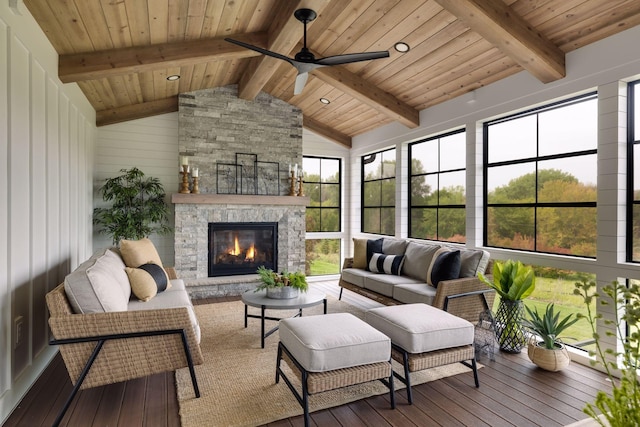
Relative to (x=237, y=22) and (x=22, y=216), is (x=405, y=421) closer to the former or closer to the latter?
(x=22, y=216)

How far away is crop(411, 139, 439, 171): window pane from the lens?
5.46 metres

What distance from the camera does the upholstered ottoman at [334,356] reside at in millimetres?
2248

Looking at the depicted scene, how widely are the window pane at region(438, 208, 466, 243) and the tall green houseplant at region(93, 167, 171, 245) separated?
4.17 metres

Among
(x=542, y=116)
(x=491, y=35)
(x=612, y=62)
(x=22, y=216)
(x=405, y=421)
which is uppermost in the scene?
(x=491, y=35)

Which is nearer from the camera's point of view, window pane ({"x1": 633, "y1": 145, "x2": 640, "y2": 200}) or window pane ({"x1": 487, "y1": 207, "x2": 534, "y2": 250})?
window pane ({"x1": 633, "y1": 145, "x2": 640, "y2": 200})

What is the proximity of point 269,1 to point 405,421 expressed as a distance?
12.0ft

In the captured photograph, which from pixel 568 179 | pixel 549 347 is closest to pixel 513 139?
pixel 568 179

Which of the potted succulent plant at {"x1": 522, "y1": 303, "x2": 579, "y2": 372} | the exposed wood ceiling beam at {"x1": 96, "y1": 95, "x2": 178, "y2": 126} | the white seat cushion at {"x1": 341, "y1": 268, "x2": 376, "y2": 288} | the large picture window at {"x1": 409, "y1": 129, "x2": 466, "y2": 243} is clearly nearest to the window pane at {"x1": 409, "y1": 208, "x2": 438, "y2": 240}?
the large picture window at {"x1": 409, "y1": 129, "x2": 466, "y2": 243}

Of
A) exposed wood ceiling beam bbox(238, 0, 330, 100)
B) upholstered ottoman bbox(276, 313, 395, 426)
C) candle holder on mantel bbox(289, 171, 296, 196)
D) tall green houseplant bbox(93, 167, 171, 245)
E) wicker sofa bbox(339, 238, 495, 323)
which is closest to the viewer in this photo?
upholstered ottoman bbox(276, 313, 395, 426)

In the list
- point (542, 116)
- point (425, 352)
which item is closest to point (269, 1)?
point (542, 116)

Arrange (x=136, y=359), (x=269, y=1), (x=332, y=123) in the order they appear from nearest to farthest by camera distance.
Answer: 1. (x=136, y=359)
2. (x=269, y=1)
3. (x=332, y=123)

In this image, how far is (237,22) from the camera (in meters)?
3.72

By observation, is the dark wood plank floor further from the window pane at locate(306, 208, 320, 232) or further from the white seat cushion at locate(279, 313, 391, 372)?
the window pane at locate(306, 208, 320, 232)

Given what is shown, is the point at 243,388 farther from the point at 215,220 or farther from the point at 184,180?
the point at 184,180
